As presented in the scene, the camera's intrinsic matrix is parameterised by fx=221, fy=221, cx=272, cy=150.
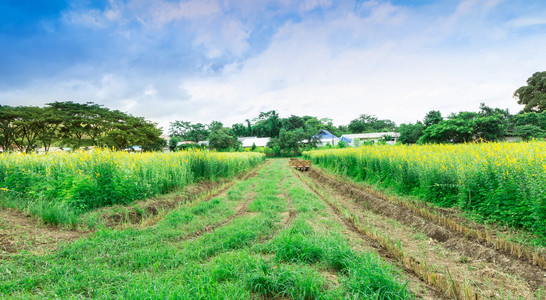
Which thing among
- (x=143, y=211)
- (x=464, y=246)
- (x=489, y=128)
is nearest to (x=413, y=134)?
(x=489, y=128)

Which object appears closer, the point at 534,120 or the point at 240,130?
the point at 534,120

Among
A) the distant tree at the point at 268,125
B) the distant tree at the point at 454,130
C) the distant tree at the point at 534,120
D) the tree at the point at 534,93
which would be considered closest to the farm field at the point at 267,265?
the distant tree at the point at 454,130

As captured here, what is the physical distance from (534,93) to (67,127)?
77679mm

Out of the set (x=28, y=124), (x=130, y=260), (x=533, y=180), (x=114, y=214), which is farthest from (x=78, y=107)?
(x=533, y=180)

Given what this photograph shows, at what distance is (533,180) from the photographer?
3.85m

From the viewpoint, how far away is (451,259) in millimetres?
3639

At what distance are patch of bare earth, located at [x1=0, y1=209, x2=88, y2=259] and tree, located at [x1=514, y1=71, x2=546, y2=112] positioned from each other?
195ft

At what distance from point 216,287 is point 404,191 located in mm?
7625

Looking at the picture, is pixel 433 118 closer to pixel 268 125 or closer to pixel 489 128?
pixel 489 128

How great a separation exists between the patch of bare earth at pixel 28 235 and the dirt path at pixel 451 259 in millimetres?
5874

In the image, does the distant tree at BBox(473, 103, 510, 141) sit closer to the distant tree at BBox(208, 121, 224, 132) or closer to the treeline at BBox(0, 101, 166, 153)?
the treeline at BBox(0, 101, 166, 153)

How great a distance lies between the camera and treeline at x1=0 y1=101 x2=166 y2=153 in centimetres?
2508

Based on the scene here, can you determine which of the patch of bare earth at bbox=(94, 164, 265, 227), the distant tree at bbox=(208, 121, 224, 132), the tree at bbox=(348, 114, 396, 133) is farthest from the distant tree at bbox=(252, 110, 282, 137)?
the patch of bare earth at bbox=(94, 164, 265, 227)

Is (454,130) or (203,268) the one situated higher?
(454,130)
